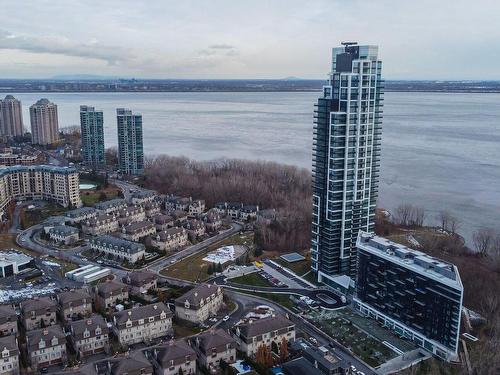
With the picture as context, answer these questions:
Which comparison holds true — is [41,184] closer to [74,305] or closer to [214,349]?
[74,305]

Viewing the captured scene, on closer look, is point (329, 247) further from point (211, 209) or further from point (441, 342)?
point (211, 209)

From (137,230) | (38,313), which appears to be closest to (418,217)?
(137,230)

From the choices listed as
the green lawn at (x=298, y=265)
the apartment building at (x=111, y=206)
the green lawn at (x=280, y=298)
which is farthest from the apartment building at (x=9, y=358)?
the apartment building at (x=111, y=206)

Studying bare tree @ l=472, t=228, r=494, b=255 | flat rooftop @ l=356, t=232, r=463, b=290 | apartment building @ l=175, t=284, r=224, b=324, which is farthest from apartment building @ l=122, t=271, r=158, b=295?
bare tree @ l=472, t=228, r=494, b=255

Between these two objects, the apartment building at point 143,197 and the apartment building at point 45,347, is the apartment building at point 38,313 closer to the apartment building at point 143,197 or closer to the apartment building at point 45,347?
the apartment building at point 45,347

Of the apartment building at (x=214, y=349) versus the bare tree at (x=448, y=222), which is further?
the bare tree at (x=448, y=222)
